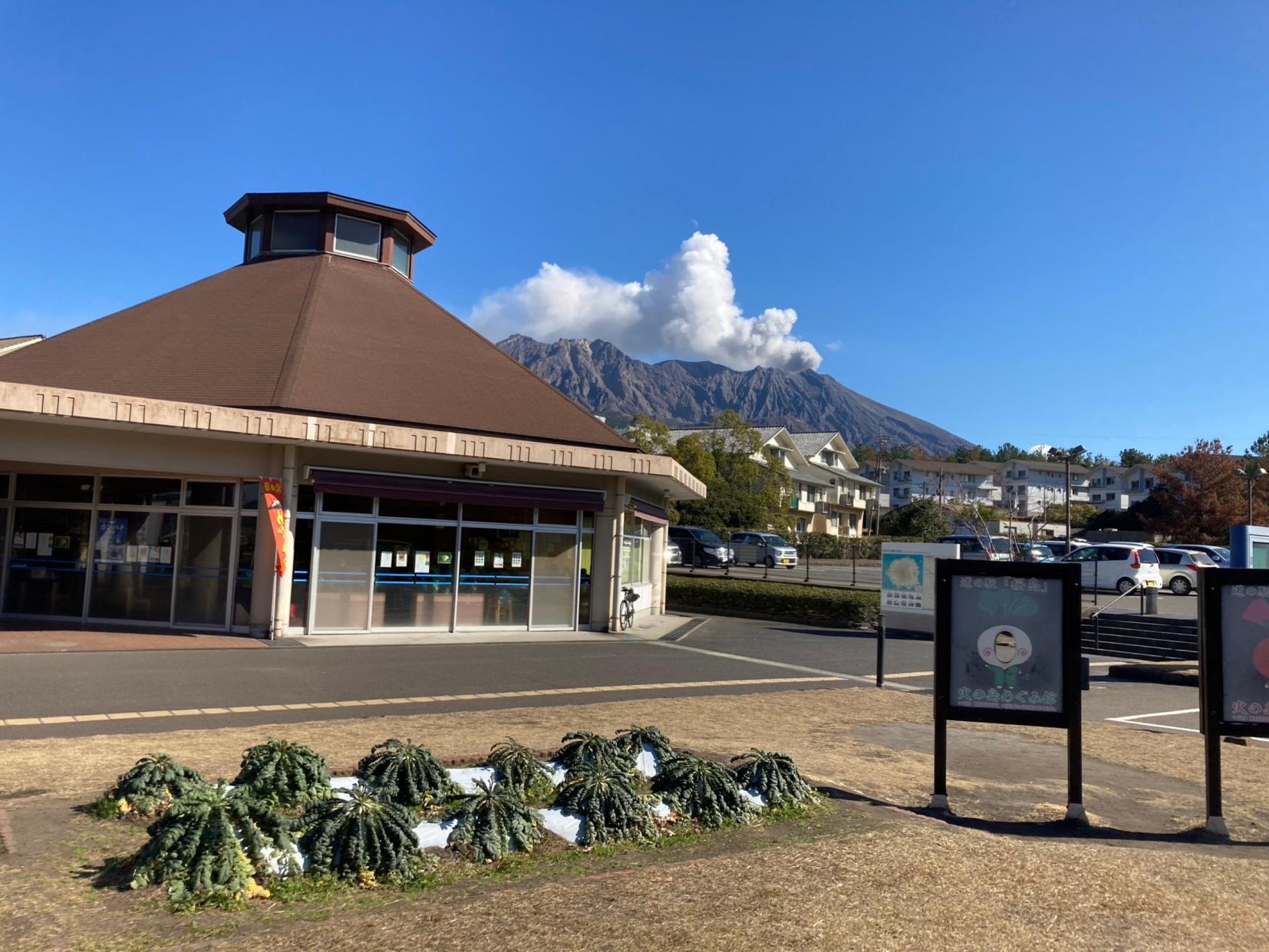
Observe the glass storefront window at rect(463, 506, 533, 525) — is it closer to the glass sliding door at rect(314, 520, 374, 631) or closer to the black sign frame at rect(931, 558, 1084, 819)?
the glass sliding door at rect(314, 520, 374, 631)

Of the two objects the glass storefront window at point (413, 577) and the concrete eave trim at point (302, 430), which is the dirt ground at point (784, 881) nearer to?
the concrete eave trim at point (302, 430)

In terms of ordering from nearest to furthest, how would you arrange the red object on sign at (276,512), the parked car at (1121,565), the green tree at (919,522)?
1. the red object on sign at (276,512)
2. the parked car at (1121,565)
3. the green tree at (919,522)

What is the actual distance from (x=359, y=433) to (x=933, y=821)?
11.6 meters

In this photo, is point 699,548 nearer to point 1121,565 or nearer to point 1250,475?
point 1121,565

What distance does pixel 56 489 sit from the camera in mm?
17203

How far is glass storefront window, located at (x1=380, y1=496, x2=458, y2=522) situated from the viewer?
677 inches

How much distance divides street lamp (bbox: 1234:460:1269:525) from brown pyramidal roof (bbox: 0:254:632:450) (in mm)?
43275

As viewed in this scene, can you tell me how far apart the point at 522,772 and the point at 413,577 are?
11670 millimetres

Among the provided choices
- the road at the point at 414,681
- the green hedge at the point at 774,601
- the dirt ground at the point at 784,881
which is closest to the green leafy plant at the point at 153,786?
the dirt ground at the point at 784,881

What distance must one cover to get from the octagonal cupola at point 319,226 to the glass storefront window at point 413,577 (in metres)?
9.46

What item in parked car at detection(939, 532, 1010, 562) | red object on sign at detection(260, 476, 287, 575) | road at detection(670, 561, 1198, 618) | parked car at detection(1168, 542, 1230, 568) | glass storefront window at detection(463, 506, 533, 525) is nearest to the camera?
red object on sign at detection(260, 476, 287, 575)

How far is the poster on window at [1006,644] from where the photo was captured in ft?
23.7

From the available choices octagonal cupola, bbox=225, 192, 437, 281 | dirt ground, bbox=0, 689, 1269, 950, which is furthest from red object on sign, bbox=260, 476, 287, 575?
octagonal cupola, bbox=225, 192, 437, 281

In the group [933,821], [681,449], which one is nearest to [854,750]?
[933,821]
